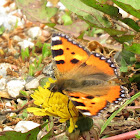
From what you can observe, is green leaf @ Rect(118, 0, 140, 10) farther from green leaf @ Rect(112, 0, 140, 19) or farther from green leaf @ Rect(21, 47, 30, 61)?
green leaf @ Rect(21, 47, 30, 61)

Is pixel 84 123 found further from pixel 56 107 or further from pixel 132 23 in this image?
pixel 132 23

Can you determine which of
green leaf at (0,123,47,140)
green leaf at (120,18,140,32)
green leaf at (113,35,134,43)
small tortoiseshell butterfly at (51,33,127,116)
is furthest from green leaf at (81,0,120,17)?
green leaf at (0,123,47,140)

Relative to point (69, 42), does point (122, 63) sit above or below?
below

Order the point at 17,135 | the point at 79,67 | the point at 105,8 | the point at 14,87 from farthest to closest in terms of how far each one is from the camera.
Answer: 1. the point at 14,87
2. the point at 105,8
3. the point at 79,67
4. the point at 17,135

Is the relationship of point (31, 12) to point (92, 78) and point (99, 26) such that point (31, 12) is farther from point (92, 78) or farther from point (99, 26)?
point (92, 78)

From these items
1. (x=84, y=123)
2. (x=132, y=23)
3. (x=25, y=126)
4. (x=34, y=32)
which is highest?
(x=34, y=32)

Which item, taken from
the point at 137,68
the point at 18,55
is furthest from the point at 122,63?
the point at 18,55

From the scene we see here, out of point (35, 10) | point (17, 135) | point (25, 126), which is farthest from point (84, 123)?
point (35, 10)
